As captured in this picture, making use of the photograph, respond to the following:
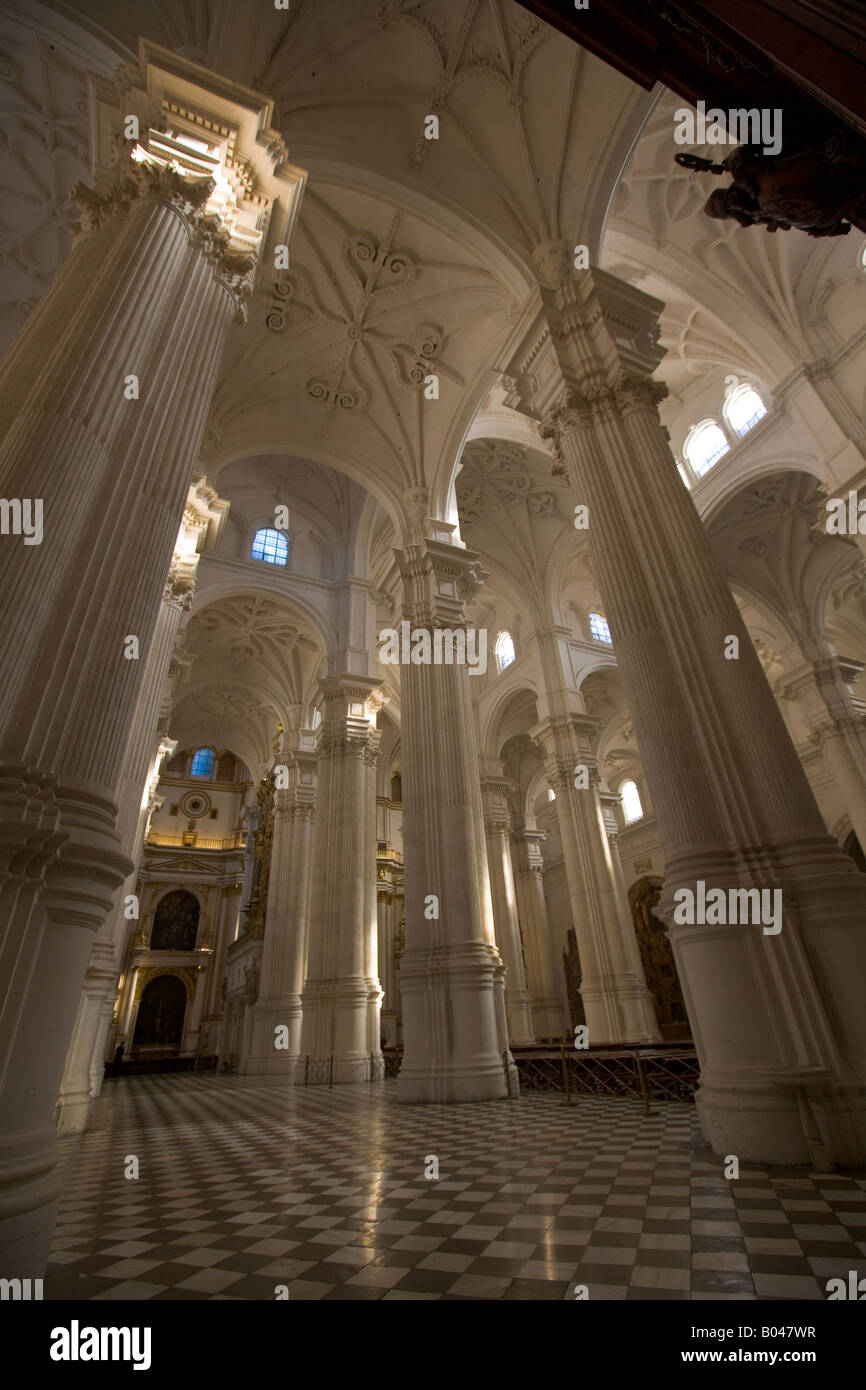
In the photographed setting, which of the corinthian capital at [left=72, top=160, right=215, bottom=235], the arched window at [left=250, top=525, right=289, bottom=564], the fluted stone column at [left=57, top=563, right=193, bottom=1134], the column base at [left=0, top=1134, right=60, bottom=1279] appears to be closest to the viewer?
the column base at [left=0, top=1134, right=60, bottom=1279]

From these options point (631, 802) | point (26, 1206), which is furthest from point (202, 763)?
point (26, 1206)

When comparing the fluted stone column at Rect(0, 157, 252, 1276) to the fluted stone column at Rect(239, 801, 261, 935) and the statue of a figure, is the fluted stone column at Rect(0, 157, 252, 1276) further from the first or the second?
the fluted stone column at Rect(239, 801, 261, 935)

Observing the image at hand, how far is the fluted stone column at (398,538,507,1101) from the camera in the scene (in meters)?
8.45

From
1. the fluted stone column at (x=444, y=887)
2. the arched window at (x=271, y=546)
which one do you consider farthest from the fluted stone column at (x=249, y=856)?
the fluted stone column at (x=444, y=887)

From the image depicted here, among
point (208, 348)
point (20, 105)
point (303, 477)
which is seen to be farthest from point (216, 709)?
point (208, 348)

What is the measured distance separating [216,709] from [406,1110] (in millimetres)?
22031

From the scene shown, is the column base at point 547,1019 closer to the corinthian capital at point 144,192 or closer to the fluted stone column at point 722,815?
the fluted stone column at point 722,815

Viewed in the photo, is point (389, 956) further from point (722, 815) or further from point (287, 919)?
point (722, 815)

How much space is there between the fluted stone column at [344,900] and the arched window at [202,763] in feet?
67.2

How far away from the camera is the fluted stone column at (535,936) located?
2267 cm

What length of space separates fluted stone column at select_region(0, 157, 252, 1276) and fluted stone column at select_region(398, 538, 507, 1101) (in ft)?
21.4

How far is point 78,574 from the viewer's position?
11.9 ft

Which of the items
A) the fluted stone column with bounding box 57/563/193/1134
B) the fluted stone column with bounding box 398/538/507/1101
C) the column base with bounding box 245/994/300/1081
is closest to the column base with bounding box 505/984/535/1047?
the column base with bounding box 245/994/300/1081
